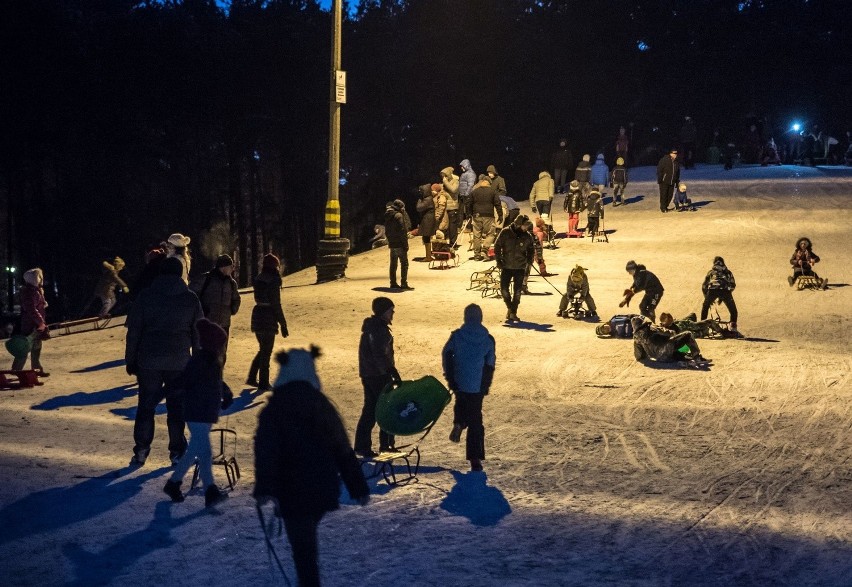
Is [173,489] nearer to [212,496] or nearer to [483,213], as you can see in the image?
Result: [212,496]

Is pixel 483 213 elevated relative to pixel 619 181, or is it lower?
lower

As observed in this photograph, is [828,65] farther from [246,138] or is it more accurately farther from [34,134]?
[34,134]

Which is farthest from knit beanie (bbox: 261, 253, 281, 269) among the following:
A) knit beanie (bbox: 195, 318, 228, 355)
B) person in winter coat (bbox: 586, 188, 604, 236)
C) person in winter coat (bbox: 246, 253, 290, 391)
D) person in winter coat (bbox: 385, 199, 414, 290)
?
person in winter coat (bbox: 586, 188, 604, 236)

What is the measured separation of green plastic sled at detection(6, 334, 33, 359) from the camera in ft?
43.8

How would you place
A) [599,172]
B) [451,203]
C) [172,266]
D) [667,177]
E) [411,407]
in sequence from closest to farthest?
1. [411,407]
2. [172,266]
3. [451,203]
4. [667,177]
5. [599,172]

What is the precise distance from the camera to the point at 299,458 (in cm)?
580

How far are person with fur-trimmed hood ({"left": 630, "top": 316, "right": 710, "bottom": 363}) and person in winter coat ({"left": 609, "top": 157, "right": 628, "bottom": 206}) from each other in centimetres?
1646

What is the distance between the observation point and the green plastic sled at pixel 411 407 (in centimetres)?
908

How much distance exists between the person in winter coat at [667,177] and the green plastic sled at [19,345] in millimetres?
20225

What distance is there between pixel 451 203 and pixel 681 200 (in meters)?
8.94

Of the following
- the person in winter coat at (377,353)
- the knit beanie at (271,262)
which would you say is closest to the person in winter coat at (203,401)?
the person in winter coat at (377,353)

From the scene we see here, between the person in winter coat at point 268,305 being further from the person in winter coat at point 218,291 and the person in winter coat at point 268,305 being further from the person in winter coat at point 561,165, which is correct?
the person in winter coat at point 561,165

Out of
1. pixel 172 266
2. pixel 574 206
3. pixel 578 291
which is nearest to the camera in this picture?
pixel 172 266

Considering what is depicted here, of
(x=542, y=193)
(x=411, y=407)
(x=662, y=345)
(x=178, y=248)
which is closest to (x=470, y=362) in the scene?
(x=411, y=407)
